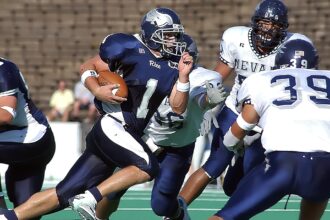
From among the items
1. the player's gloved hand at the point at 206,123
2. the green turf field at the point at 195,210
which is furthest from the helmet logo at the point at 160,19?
the green turf field at the point at 195,210

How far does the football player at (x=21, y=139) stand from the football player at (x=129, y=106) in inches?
13.6

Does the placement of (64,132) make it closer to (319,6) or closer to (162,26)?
(319,6)

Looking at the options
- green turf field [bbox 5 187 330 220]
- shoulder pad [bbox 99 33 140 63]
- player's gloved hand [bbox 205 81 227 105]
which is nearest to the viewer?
shoulder pad [bbox 99 33 140 63]

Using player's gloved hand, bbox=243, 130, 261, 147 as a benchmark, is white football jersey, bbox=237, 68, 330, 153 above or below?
above

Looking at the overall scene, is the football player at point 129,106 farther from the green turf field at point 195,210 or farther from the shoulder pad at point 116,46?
the green turf field at point 195,210

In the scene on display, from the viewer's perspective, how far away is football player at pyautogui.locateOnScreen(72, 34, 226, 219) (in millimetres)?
6438

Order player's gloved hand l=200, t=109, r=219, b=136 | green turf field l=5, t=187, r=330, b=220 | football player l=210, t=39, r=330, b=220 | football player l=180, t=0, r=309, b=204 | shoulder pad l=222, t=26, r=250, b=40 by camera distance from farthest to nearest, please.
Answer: green turf field l=5, t=187, r=330, b=220, shoulder pad l=222, t=26, r=250, b=40, football player l=180, t=0, r=309, b=204, player's gloved hand l=200, t=109, r=219, b=136, football player l=210, t=39, r=330, b=220

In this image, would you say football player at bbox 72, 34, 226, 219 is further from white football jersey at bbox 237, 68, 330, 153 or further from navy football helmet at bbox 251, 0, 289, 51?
white football jersey at bbox 237, 68, 330, 153

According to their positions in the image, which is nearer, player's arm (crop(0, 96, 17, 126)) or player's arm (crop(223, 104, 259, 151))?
player's arm (crop(223, 104, 259, 151))

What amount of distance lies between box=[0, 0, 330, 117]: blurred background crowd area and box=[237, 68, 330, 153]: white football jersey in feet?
33.6

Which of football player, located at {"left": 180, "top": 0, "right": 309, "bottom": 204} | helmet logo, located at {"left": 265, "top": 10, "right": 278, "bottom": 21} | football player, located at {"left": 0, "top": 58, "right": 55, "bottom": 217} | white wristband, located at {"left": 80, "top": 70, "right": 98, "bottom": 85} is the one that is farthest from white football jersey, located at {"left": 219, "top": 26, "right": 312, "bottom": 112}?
football player, located at {"left": 0, "top": 58, "right": 55, "bottom": 217}

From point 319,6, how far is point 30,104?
9.51 meters

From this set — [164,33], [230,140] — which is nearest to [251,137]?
[164,33]

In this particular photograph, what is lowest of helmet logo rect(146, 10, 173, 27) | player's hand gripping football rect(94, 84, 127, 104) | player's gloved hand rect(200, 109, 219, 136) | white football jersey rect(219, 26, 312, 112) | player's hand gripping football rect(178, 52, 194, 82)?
player's gloved hand rect(200, 109, 219, 136)
